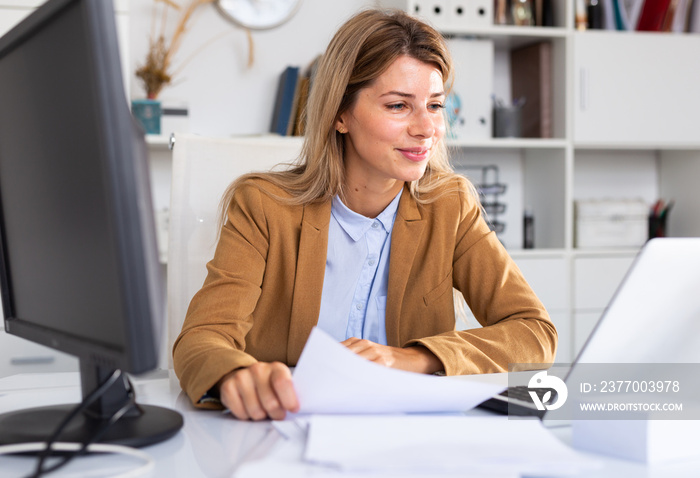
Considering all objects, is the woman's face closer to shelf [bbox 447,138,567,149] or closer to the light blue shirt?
the light blue shirt

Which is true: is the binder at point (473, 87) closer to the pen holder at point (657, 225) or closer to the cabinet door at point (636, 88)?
the cabinet door at point (636, 88)

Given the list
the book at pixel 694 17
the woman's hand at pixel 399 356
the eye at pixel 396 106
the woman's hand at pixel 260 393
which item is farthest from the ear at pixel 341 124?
the book at pixel 694 17

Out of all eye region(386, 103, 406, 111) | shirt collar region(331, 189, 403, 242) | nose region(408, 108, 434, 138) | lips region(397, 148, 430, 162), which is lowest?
shirt collar region(331, 189, 403, 242)

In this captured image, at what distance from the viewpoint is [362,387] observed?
744 millimetres

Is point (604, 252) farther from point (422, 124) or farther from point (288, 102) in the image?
point (422, 124)

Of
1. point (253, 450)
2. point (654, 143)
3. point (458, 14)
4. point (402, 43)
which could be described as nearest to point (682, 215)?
point (654, 143)

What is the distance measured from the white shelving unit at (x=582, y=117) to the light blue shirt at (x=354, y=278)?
1.40 meters

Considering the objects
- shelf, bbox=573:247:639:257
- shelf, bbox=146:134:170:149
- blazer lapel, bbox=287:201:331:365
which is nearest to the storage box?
shelf, bbox=573:247:639:257

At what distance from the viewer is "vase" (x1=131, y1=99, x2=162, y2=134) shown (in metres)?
2.62

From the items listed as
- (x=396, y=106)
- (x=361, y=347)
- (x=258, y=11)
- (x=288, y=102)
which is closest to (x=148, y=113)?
(x=288, y=102)

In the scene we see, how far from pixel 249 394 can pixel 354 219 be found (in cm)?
71

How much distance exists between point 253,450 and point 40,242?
0.33 metres

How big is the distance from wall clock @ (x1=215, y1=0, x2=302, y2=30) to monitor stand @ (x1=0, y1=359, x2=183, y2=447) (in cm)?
233

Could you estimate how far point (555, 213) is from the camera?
3053mm
